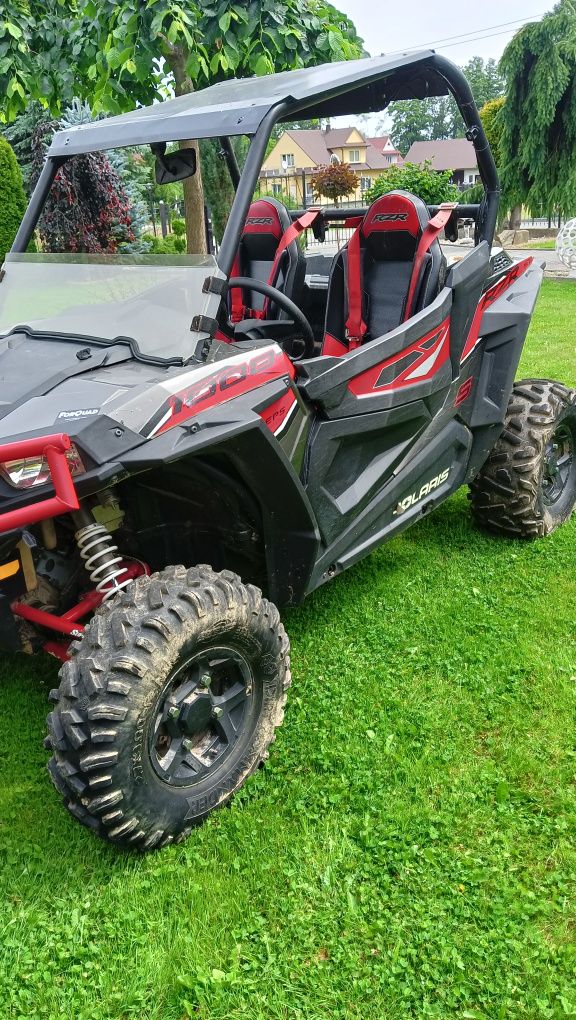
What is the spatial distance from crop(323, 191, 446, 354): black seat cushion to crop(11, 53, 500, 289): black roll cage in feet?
0.98

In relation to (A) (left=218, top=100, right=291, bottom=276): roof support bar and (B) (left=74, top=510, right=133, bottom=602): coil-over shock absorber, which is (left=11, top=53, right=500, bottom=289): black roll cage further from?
(B) (left=74, top=510, right=133, bottom=602): coil-over shock absorber

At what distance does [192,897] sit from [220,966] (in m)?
0.20

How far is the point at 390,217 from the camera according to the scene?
342 centimetres

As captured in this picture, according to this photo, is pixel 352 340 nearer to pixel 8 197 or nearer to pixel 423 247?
pixel 423 247

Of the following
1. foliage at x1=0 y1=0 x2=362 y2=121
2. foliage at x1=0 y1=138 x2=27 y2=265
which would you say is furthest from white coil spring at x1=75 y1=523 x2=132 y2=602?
foliage at x1=0 y1=138 x2=27 y2=265

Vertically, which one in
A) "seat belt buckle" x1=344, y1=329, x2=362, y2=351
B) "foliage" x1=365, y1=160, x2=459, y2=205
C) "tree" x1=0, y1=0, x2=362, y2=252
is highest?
"tree" x1=0, y1=0, x2=362, y2=252

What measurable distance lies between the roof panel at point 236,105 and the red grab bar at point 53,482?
121 centimetres

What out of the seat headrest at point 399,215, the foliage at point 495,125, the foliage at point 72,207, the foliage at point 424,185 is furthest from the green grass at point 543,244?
the seat headrest at point 399,215

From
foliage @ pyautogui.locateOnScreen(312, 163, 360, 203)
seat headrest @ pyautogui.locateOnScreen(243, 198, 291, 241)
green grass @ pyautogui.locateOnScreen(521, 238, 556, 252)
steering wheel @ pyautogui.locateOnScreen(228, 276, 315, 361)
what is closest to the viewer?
steering wheel @ pyautogui.locateOnScreen(228, 276, 315, 361)

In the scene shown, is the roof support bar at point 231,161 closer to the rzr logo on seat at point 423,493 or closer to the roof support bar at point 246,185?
the roof support bar at point 246,185

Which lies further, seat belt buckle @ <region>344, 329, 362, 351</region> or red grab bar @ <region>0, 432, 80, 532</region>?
seat belt buckle @ <region>344, 329, 362, 351</region>

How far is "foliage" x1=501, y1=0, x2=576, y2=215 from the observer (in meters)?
14.2

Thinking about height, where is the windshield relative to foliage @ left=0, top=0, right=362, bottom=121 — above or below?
below

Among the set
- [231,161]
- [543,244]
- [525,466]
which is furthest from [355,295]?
[543,244]
